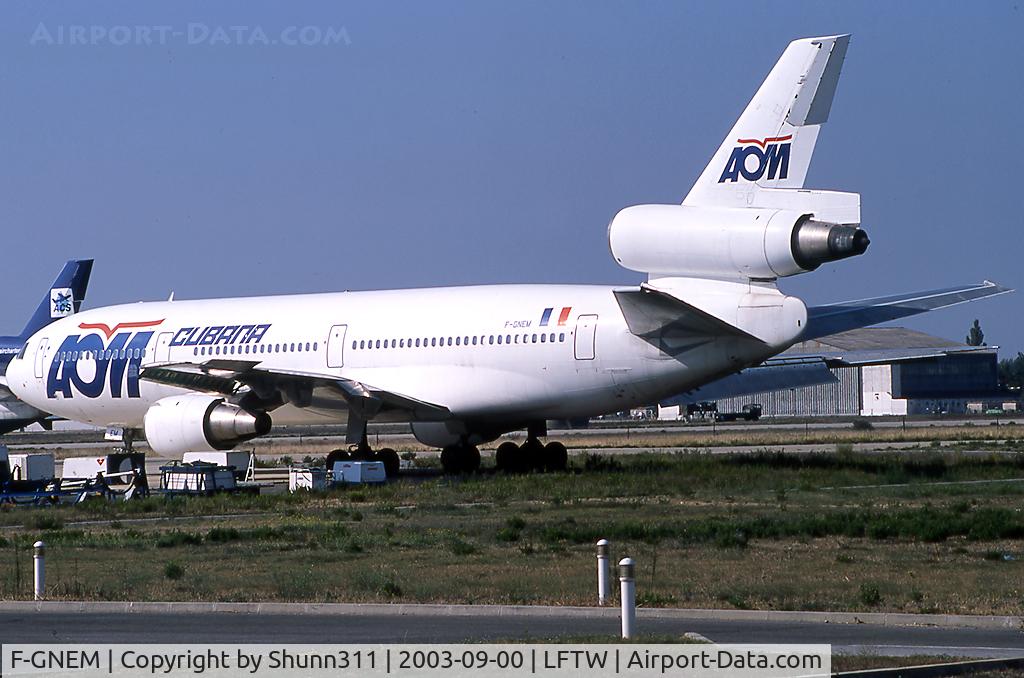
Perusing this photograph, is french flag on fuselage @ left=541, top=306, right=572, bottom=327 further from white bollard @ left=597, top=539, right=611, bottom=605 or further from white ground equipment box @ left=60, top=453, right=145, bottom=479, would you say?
white bollard @ left=597, top=539, right=611, bottom=605

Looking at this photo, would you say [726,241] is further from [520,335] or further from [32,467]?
[32,467]

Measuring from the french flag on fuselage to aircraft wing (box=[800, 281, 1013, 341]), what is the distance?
564 centimetres

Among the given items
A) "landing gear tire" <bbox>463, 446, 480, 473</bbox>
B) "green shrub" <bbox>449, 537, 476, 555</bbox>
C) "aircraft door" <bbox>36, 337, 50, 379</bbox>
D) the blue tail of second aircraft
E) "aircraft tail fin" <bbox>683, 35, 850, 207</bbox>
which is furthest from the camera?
→ the blue tail of second aircraft

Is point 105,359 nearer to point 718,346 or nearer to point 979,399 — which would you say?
point 718,346

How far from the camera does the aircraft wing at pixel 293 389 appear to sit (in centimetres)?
3816

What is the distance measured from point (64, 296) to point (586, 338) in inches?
2111

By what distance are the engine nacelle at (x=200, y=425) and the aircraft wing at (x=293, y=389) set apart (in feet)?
1.81

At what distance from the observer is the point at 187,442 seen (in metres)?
38.7

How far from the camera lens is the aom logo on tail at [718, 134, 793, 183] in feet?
107

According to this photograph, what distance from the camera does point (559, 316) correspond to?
36.9 m

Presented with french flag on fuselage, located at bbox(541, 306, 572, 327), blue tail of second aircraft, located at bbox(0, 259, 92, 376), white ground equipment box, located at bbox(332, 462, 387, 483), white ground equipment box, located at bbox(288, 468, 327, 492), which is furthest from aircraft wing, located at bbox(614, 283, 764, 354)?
blue tail of second aircraft, located at bbox(0, 259, 92, 376)

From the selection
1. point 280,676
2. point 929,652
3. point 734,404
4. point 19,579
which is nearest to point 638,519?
point 19,579

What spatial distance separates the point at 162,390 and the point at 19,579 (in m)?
23.2

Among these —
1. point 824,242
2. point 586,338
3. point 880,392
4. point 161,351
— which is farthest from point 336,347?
point 880,392
